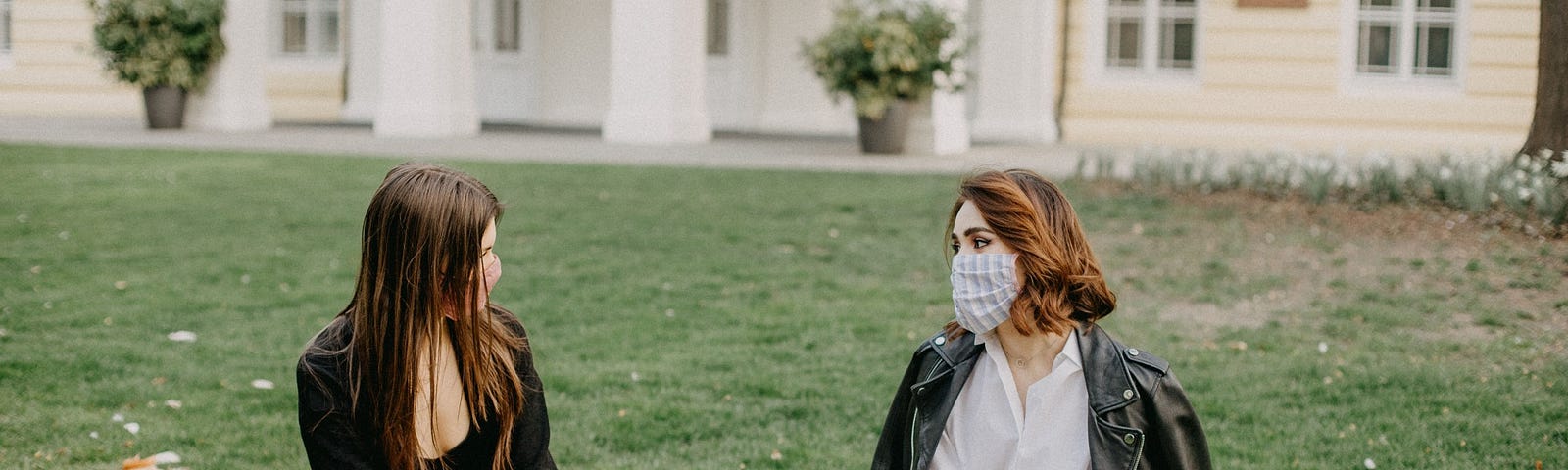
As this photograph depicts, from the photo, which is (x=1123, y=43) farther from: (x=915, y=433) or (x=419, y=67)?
(x=915, y=433)

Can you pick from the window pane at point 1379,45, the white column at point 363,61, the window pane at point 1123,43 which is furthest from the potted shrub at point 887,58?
the white column at point 363,61

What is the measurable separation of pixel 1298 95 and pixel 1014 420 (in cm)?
1576

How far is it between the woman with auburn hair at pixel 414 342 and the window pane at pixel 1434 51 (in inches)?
651

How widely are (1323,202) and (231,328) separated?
653cm

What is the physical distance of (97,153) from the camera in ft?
44.7

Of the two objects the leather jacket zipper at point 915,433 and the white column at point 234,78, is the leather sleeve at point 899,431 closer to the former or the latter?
the leather jacket zipper at point 915,433

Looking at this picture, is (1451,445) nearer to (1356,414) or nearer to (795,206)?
(1356,414)

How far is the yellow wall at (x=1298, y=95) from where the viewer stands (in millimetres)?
16703

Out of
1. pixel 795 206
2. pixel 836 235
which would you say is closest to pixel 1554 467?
pixel 836 235

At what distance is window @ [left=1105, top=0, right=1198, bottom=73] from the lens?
1803 cm

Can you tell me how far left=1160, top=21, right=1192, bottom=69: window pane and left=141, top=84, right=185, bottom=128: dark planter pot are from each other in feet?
37.4

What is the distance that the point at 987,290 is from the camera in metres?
2.68

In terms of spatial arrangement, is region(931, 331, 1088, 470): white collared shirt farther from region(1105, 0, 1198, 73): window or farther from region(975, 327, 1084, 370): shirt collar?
region(1105, 0, 1198, 73): window

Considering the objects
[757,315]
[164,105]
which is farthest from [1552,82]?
[164,105]
